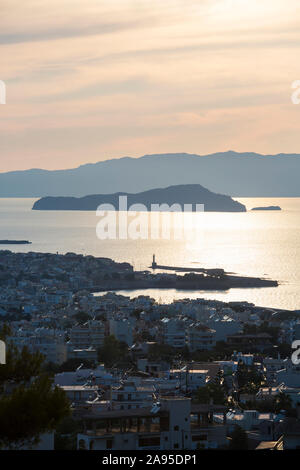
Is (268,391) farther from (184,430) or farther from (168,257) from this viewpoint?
(168,257)

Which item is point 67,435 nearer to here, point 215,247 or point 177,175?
point 215,247

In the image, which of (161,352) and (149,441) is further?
(161,352)

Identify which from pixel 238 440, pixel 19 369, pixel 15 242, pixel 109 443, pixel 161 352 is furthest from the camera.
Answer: pixel 15 242

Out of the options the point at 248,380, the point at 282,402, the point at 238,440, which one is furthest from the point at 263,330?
the point at 238,440

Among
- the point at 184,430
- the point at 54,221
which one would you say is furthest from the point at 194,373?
the point at 54,221

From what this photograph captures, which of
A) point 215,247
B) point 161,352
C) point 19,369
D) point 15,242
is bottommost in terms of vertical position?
point 161,352
